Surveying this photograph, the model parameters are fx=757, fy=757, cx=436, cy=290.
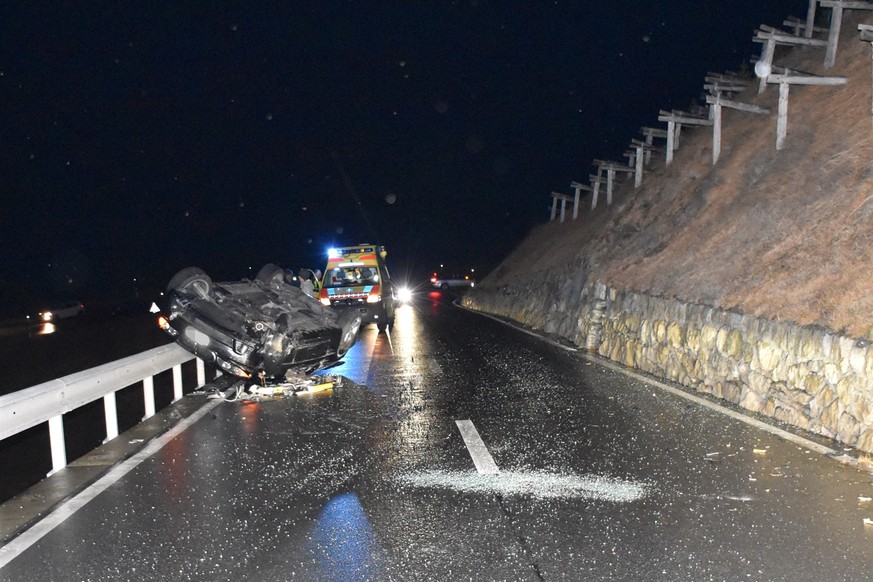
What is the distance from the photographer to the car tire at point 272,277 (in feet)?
39.9

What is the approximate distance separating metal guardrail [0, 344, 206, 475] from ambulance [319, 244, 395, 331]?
11.5 metres

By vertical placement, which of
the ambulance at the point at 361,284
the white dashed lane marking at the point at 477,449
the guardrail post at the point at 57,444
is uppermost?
the ambulance at the point at 361,284

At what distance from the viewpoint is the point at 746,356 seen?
998cm

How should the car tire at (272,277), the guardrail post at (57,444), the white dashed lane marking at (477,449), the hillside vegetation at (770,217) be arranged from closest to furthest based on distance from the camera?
the white dashed lane marking at (477,449) → the guardrail post at (57,444) → the hillside vegetation at (770,217) → the car tire at (272,277)

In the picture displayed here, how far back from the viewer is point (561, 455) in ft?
23.6

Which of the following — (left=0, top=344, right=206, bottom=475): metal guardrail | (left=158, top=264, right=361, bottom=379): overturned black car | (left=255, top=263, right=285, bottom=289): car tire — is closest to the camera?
(left=0, top=344, right=206, bottom=475): metal guardrail

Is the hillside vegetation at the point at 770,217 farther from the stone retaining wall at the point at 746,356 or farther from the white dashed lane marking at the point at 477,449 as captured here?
the white dashed lane marking at the point at 477,449

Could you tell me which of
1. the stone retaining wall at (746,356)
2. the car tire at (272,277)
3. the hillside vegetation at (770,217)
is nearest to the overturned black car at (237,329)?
the car tire at (272,277)

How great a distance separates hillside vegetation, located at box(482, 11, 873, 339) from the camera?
10.5 meters

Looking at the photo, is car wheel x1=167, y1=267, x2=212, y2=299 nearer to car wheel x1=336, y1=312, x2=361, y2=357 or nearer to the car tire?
the car tire

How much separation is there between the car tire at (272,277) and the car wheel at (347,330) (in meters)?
1.16

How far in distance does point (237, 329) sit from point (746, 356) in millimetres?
6721

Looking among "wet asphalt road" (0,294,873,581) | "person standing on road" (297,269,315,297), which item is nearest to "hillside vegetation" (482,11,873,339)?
"wet asphalt road" (0,294,873,581)

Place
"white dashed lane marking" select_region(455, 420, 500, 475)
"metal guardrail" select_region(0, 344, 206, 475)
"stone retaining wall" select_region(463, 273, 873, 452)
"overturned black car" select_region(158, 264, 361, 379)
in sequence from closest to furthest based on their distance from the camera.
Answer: "metal guardrail" select_region(0, 344, 206, 475)
"white dashed lane marking" select_region(455, 420, 500, 475)
"stone retaining wall" select_region(463, 273, 873, 452)
"overturned black car" select_region(158, 264, 361, 379)
